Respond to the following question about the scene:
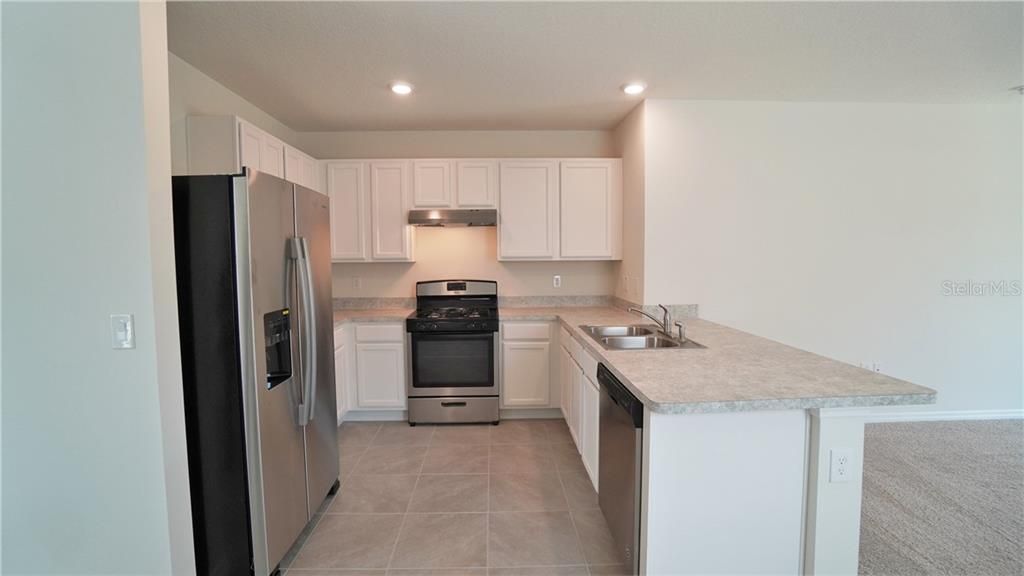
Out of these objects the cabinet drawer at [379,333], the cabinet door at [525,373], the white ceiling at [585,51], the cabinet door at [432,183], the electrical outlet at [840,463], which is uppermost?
the white ceiling at [585,51]

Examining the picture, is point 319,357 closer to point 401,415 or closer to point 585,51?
point 401,415

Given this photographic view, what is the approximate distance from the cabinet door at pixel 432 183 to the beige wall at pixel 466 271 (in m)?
0.38

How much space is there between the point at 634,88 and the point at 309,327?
2.51m

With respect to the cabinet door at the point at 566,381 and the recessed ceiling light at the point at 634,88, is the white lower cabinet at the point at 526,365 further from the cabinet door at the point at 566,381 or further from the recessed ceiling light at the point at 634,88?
the recessed ceiling light at the point at 634,88

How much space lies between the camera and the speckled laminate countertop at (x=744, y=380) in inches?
51.7

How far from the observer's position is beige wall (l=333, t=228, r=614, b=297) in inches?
149

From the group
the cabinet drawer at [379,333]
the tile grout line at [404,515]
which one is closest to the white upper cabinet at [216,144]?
the cabinet drawer at [379,333]

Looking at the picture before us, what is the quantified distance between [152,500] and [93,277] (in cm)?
82

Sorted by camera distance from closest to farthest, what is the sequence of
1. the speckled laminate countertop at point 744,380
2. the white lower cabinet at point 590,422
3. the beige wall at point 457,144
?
the speckled laminate countertop at point 744,380
the white lower cabinet at point 590,422
the beige wall at point 457,144

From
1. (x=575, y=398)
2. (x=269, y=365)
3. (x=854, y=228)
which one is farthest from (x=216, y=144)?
(x=854, y=228)

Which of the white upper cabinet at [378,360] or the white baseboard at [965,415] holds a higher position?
the white upper cabinet at [378,360]

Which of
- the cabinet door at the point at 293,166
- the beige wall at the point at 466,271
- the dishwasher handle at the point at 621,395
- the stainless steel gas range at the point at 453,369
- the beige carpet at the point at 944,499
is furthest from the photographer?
the beige wall at the point at 466,271
